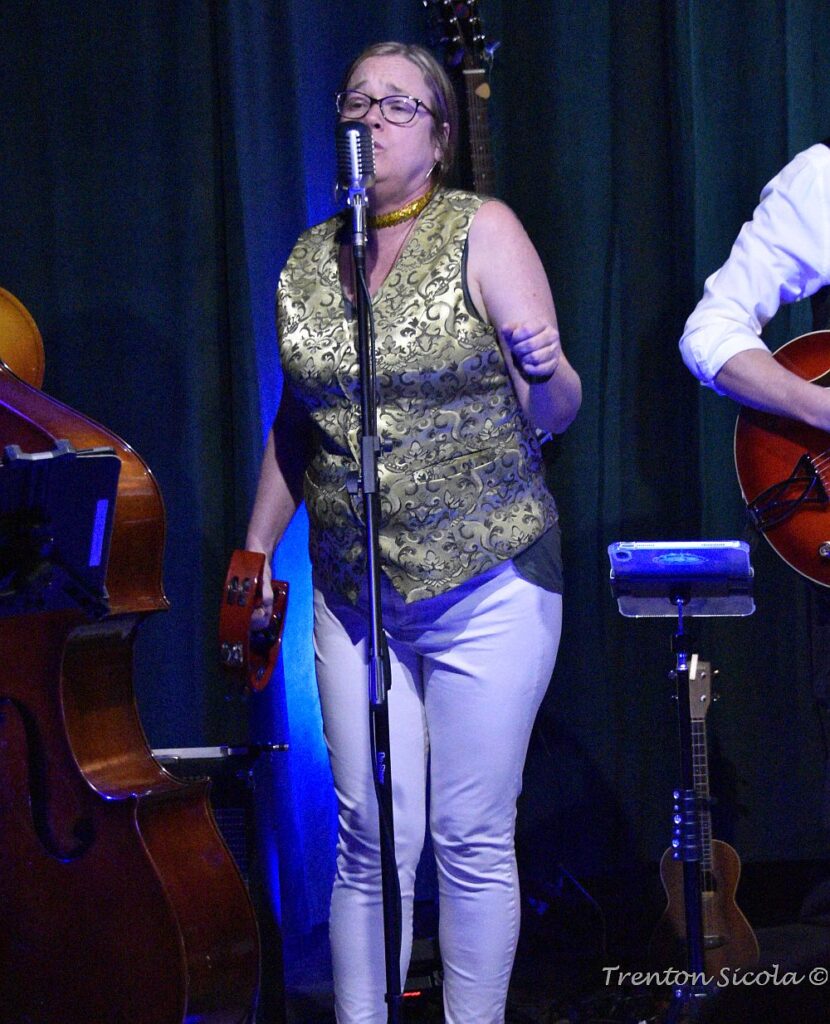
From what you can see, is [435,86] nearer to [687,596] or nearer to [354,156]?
[354,156]

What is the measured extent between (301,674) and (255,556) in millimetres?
→ 974

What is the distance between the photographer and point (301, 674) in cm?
298

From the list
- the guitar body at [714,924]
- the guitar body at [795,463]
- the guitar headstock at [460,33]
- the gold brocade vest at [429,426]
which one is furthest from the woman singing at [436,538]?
the guitar body at [714,924]

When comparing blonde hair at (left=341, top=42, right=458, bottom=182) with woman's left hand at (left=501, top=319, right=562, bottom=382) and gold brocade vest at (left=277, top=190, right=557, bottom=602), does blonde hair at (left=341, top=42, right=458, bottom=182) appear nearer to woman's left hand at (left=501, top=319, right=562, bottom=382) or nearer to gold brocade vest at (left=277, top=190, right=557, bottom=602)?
gold brocade vest at (left=277, top=190, right=557, bottom=602)

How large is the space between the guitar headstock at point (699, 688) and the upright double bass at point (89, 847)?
1043mm

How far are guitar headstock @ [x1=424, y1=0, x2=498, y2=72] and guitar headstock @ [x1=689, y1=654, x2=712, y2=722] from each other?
1.35m

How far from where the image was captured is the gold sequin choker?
2.04m

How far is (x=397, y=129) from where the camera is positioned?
2.00 metres

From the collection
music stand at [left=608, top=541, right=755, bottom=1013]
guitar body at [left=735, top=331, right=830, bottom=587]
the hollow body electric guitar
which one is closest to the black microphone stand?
music stand at [left=608, top=541, right=755, bottom=1013]

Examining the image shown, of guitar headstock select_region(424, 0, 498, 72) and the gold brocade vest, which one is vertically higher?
guitar headstock select_region(424, 0, 498, 72)

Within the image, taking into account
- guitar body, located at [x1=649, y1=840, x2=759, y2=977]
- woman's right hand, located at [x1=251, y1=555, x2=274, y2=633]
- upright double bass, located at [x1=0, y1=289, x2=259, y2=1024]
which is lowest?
guitar body, located at [x1=649, y1=840, x2=759, y2=977]

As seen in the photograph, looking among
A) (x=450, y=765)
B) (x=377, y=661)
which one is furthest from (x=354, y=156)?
(x=450, y=765)

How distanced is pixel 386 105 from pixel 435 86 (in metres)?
0.11

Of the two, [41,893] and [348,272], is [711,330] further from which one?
[41,893]
